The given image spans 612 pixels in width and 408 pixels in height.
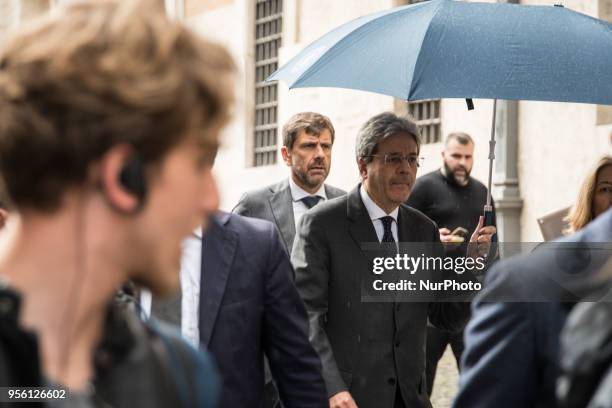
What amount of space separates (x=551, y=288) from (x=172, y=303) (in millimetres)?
2014

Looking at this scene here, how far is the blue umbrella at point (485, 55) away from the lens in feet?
19.1

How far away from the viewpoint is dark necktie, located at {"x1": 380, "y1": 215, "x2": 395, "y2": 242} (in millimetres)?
5871

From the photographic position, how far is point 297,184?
284 inches

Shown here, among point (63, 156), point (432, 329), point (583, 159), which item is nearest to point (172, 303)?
point (63, 156)

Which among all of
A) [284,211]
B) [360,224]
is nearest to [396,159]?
[360,224]

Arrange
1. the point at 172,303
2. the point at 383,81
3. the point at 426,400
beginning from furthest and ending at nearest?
the point at 383,81
the point at 426,400
the point at 172,303

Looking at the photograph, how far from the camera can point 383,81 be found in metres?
6.10

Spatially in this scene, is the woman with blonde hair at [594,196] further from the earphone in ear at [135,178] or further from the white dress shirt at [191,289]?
the earphone in ear at [135,178]

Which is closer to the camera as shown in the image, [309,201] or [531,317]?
[531,317]

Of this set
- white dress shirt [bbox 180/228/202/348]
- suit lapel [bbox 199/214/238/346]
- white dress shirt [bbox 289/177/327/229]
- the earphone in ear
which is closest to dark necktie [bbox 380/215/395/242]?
white dress shirt [bbox 289/177/327/229]

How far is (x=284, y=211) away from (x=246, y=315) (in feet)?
8.32

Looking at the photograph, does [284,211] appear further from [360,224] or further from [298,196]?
[360,224]

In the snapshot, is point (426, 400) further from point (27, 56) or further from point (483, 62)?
point (27, 56)

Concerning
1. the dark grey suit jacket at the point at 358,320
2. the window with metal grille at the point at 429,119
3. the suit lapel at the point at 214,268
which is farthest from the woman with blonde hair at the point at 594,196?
the window with metal grille at the point at 429,119
